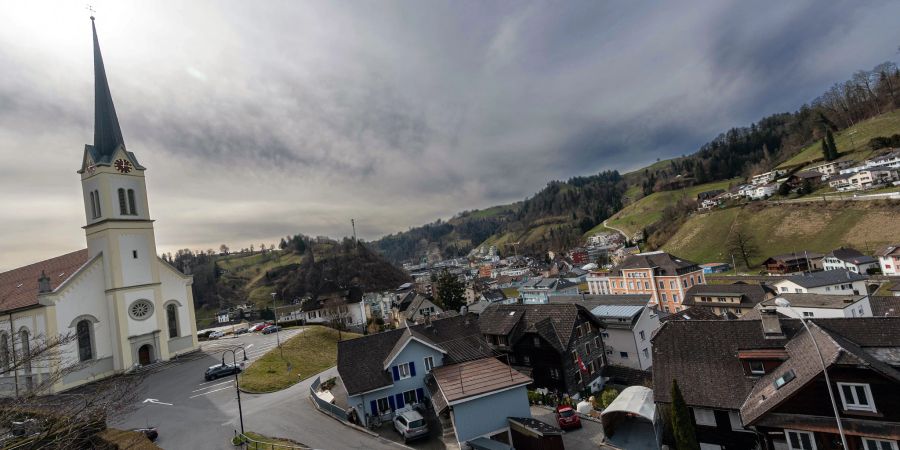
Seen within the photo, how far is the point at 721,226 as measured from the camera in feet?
371

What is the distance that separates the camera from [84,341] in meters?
36.8

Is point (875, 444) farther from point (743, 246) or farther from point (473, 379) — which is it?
point (743, 246)

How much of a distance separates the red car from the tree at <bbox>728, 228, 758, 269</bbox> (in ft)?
297

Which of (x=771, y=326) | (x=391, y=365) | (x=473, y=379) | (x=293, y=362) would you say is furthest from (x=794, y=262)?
(x=293, y=362)

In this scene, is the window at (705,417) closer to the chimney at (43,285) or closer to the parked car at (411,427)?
the parked car at (411,427)

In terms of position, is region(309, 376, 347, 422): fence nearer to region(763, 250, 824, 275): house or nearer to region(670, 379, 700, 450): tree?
region(670, 379, 700, 450): tree

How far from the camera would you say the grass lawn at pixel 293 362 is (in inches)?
1313

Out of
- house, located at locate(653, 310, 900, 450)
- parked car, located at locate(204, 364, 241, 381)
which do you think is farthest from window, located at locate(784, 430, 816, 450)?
parked car, located at locate(204, 364, 241, 381)

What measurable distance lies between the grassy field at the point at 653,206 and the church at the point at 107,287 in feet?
551

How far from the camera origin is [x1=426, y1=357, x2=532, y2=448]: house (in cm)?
2331

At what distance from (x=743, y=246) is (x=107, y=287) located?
11831 centimetres

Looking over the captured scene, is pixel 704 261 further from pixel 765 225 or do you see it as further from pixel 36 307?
pixel 36 307

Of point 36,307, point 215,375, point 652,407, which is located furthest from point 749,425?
point 36,307

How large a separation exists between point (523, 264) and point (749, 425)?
169893 mm
